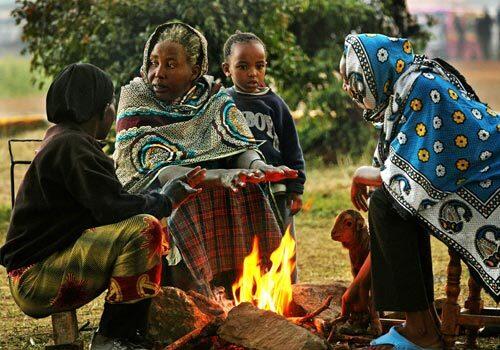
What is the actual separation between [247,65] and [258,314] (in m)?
2.20

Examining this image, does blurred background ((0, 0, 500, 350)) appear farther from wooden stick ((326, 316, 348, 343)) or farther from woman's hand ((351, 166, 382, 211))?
woman's hand ((351, 166, 382, 211))

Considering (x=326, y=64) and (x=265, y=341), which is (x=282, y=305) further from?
(x=326, y=64)

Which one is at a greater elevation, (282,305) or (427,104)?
(427,104)

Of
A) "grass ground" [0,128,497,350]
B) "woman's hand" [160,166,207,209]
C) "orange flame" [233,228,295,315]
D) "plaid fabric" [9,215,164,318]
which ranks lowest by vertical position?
"grass ground" [0,128,497,350]

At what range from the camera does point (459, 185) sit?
574cm

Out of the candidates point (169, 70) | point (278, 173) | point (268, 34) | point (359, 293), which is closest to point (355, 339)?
point (359, 293)

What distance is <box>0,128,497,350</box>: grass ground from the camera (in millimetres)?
7316

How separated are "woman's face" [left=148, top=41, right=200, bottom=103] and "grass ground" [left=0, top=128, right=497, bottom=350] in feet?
5.22

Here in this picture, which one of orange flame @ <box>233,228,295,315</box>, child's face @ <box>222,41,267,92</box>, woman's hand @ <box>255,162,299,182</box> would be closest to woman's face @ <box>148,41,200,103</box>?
child's face @ <box>222,41,267,92</box>

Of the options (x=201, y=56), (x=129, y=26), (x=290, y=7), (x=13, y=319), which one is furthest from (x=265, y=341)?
(x=290, y=7)

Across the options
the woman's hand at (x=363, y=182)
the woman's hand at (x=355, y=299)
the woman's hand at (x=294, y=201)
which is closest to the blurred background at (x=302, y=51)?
the woman's hand at (x=294, y=201)

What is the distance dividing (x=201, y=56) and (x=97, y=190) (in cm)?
193

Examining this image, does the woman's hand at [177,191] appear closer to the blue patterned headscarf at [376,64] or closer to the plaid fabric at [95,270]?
the plaid fabric at [95,270]

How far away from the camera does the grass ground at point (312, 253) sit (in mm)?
7316
